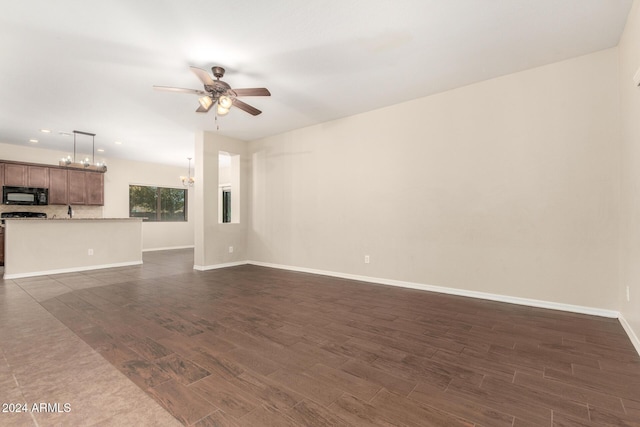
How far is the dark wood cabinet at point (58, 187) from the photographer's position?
22.8 feet

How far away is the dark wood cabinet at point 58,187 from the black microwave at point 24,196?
0.35 ft

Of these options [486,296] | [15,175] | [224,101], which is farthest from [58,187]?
[486,296]

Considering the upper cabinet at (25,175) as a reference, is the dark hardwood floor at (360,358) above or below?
below

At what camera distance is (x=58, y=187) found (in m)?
7.04

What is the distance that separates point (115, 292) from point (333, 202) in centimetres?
354

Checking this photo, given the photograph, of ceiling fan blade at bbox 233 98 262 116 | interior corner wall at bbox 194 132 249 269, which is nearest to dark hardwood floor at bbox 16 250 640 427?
interior corner wall at bbox 194 132 249 269

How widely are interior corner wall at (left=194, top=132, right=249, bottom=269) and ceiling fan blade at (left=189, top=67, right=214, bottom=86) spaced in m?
2.91

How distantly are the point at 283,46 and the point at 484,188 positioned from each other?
294 centimetres

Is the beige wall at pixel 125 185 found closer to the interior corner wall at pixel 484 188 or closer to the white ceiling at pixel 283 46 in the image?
the white ceiling at pixel 283 46

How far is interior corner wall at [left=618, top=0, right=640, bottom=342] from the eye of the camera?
2.35 m

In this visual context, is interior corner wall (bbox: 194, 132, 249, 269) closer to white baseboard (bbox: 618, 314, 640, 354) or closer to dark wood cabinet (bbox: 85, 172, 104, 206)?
dark wood cabinet (bbox: 85, 172, 104, 206)

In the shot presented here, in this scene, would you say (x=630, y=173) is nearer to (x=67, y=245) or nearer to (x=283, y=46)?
(x=283, y=46)

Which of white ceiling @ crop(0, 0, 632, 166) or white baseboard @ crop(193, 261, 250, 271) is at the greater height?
white ceiling @ crop(0, 0, 632, 166)

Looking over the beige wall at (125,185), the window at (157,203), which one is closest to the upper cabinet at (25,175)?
the beige wall at (125,185)
